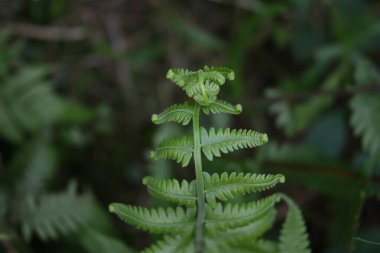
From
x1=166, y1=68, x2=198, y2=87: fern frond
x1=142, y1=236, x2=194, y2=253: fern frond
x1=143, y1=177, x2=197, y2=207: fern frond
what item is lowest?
x1=142, y1=236, x2=194, y2=253: fern frond

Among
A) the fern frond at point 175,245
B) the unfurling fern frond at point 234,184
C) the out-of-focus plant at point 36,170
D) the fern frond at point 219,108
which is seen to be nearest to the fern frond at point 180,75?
the fern frond at point 219,108

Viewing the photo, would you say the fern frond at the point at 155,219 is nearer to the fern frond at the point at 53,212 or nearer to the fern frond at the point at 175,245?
the fern frond at the point at 175,245

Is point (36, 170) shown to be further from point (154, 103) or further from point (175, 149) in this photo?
point (175, 149)

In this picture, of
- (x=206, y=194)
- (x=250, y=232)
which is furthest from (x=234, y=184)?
(x=250, y=232)

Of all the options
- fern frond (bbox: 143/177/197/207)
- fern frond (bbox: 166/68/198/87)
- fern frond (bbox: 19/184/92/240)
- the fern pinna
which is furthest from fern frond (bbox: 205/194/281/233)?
fern frond (bbox: 19/184/92/240)

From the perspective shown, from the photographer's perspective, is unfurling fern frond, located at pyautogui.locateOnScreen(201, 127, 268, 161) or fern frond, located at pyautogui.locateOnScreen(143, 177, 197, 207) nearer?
unfurling fern frond, located at pyautogui.locateOnScreen(201, 127, 268, 161)

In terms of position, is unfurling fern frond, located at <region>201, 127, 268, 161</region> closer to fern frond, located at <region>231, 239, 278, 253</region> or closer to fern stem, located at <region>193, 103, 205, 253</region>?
fern stem, located at <region>193, 103, 205, 253</region>
